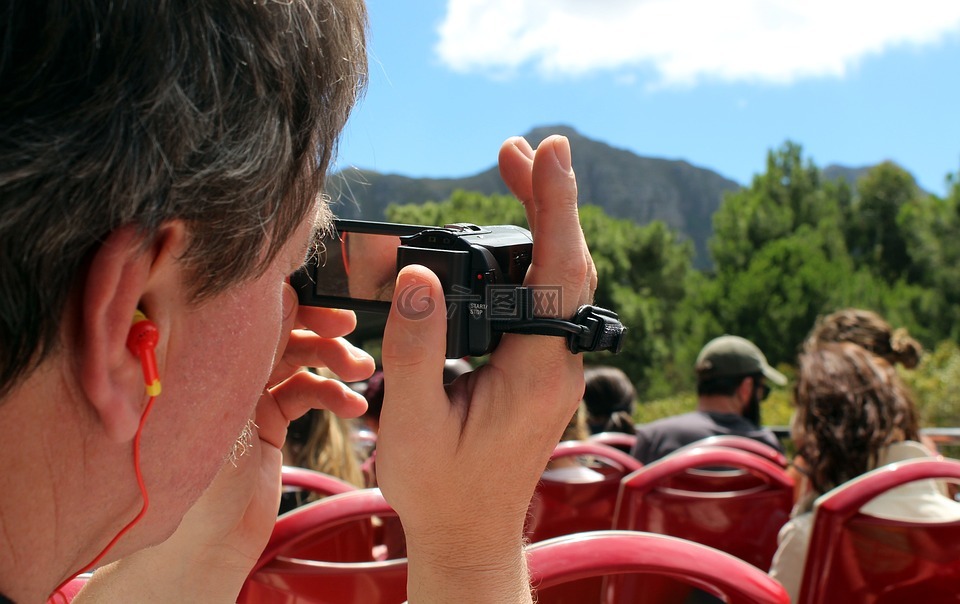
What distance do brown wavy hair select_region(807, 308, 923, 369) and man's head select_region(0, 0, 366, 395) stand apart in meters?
4.10

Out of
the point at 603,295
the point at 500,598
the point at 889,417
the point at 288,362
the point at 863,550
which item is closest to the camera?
the point at 500,598

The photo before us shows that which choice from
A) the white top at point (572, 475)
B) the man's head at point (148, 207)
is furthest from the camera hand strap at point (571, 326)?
the white top at point (572, 475)

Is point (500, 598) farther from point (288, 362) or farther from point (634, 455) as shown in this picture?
point (634, 455)

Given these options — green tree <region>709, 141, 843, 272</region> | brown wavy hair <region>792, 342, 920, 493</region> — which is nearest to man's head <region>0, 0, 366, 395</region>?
brown wavy hair <region>792, 342, 920, 493</region>

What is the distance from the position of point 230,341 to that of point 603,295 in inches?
1557

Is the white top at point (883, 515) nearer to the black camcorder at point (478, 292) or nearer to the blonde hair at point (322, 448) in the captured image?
the blonde hair at point (322, 448)

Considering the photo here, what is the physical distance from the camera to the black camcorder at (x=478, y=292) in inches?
41.5

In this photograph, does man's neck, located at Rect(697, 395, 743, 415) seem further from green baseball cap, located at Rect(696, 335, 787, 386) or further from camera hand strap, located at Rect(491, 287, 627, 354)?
camera hand strap, located at Rect(491, 287, 627, 354)

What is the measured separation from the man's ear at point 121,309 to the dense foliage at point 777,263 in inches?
1169

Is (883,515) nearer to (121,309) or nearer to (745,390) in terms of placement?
(121,309)

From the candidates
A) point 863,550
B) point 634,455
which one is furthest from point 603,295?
point 863,550

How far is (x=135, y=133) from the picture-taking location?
2.24 ft

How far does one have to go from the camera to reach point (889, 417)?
3131 mm

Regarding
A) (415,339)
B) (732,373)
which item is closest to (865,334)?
(732,373)
